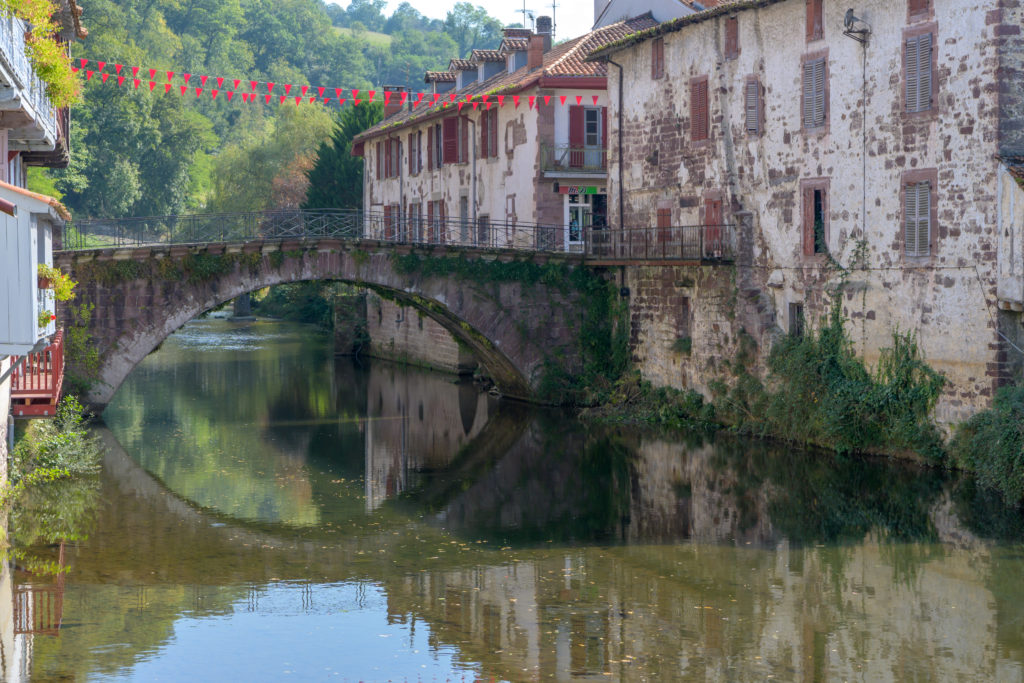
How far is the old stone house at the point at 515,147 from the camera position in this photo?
123ft

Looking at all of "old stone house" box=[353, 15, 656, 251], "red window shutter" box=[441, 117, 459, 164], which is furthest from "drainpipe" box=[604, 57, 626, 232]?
"red window shutter" box=[441, 117, 459, 164]

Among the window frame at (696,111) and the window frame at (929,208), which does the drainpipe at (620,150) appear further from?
the window frame at (929,208)

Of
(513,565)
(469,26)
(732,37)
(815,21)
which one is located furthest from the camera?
(469,26)

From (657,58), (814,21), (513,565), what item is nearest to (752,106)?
(814,21)

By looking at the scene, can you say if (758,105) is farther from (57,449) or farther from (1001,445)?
(57,449)

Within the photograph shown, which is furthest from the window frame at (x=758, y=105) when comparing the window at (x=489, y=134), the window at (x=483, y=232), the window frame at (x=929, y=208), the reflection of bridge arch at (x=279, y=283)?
the window at (x=489, y=134)

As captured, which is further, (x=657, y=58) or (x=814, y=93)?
(x=657, y=58)

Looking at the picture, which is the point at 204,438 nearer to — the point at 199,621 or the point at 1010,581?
the point at 199,621

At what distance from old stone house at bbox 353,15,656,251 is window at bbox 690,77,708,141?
574 centimetres

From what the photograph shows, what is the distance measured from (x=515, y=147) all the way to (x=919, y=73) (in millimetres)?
15722

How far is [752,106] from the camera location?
98.7ft

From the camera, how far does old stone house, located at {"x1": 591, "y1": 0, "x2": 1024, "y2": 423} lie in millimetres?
23953

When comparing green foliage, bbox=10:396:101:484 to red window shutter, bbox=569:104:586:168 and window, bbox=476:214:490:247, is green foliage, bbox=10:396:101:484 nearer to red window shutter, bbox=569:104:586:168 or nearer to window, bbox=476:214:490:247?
window, bbox=476:214:490:247

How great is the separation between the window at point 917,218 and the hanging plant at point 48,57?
15188 mm
